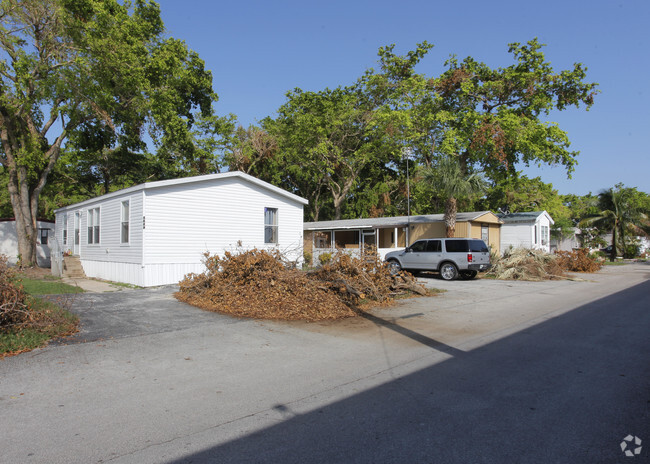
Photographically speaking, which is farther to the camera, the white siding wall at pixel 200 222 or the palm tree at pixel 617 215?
the palm tree at pixel 617 215

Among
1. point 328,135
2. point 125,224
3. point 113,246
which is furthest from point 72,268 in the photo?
point 328,135

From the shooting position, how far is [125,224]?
1597 cm

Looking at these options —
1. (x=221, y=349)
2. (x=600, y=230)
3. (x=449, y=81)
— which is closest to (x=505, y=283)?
(x=221, y=349)

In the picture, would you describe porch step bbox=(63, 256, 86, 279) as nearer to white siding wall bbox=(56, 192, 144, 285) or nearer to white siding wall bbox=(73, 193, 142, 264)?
white siding wall bbox=(56, 192, 144, 285)

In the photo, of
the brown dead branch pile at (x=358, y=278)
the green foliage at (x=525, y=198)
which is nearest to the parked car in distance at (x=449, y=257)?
the brown dead branch pile at (x=358, y=278)

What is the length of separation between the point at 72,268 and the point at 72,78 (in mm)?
8441

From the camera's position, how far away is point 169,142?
88.2 ft

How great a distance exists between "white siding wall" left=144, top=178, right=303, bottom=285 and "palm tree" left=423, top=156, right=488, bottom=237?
8.86m

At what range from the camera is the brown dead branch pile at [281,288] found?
32.7 feet

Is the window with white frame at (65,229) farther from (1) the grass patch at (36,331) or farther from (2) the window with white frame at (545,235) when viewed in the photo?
(2) the window with white frame at (545,235)

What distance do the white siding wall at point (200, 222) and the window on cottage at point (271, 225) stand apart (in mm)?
188

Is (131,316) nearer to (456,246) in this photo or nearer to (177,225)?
(177,225)

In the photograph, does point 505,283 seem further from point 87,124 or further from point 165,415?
point 87,124

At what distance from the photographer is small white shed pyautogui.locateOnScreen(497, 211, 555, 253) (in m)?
27.8
